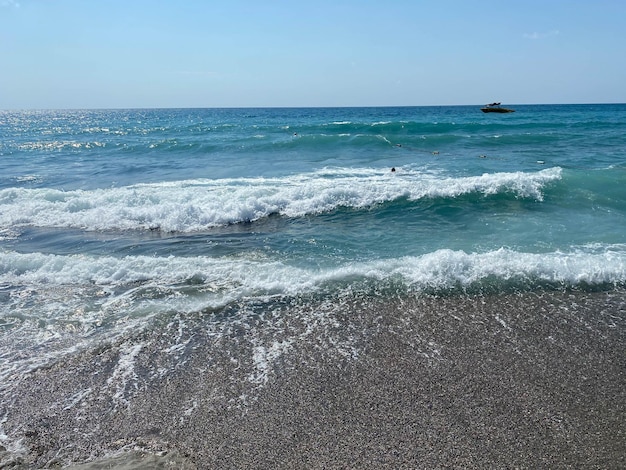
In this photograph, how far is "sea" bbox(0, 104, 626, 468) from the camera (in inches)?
227

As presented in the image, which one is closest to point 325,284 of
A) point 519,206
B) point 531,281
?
point 531,281

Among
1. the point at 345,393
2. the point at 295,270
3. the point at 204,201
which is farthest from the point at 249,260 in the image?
the point at 204,201

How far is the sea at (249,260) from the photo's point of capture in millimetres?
5762

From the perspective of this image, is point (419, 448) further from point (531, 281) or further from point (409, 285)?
point (531, 281)

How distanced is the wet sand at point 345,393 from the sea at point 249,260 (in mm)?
51

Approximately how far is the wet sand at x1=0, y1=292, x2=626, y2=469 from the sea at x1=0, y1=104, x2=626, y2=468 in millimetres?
51

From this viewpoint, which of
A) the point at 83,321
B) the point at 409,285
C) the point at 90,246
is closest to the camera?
the point at 83,321

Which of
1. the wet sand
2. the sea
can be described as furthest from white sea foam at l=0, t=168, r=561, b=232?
the wet sand

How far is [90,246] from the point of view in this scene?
1096cm

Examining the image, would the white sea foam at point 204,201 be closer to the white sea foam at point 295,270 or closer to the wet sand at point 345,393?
the white sea foam at point 295,270

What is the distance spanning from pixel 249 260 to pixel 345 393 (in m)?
4.93

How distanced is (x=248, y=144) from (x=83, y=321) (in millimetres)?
26333

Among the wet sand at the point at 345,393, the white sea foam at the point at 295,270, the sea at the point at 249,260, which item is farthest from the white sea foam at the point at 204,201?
the wet sand at the point at 345,393

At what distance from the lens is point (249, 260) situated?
9445 millimetres
